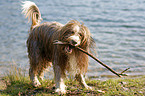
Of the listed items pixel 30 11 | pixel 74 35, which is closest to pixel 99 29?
pixel 30 11

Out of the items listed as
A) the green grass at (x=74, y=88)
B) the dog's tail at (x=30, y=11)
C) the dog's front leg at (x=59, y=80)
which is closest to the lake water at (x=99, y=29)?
the green grass at (x=74, y=88)

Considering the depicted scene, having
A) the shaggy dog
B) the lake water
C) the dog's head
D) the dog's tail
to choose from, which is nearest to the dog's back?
the shaggy dog

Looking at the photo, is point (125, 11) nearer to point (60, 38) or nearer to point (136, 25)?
point (136, 25)

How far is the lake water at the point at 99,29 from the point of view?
25.6 feet

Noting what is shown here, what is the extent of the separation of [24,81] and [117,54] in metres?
4.24

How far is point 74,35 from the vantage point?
3.96 metres

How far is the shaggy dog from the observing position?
4.04 meters

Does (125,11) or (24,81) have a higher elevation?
(125,11)

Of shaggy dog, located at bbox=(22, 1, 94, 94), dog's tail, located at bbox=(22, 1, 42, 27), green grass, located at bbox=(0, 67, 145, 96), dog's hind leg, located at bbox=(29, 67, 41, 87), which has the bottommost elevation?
green grass, located at bbox=(0, 67, 145, 96)

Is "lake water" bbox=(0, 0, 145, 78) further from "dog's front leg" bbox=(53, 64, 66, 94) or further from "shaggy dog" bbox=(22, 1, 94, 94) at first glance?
"dog's front leg" bbox=(53, 64, 66, 94)

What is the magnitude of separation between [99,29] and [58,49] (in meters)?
7.26

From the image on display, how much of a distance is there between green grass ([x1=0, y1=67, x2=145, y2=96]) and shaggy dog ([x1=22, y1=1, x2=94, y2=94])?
22cm

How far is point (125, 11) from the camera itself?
1482cm

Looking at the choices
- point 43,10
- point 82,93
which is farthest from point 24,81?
point 43,10
